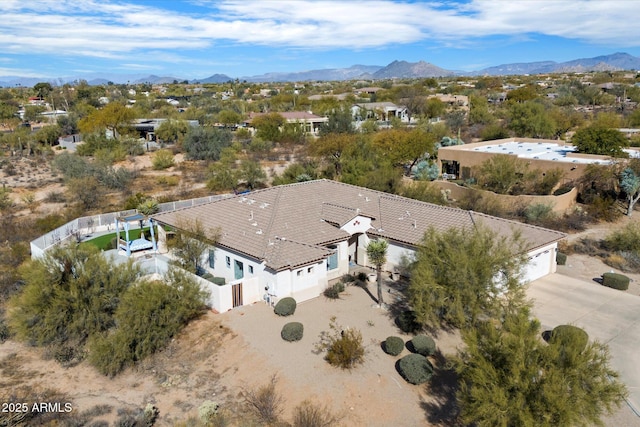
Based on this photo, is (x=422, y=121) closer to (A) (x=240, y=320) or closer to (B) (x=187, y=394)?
(A) (x=240, y=320)

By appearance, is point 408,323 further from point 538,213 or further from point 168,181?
point 168,181

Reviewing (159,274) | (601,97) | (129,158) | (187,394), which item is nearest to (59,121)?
(129,158)

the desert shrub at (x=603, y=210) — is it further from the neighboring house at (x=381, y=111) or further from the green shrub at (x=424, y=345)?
the neighboring house at (x=381, y=111)

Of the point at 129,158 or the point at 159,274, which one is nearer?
the point at 159,274

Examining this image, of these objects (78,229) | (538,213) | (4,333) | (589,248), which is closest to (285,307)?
(4,333)

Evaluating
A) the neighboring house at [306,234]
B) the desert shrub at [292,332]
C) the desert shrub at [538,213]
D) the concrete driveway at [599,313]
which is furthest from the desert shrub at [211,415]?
the desert shrub at [538,213]
